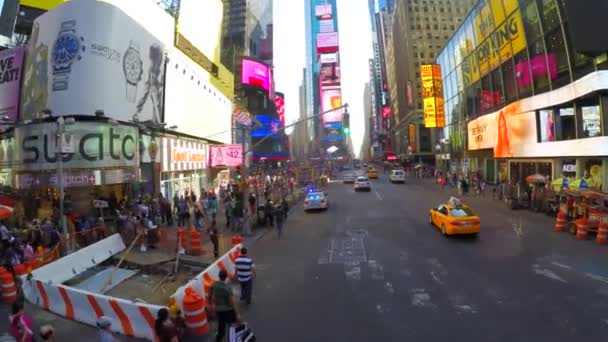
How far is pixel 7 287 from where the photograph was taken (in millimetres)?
10484

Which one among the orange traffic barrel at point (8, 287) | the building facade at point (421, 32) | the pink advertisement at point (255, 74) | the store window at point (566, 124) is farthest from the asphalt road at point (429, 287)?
the building facade at point (421, 32)

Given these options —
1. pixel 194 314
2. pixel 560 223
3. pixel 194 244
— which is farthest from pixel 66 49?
pixel 560 223

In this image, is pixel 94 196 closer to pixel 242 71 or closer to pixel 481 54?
pixel 481 54

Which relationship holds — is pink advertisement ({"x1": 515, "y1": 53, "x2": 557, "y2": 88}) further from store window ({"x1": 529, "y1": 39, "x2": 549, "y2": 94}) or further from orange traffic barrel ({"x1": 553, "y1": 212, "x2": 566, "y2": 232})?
orange traffic barrel ({"x1": 553, "y1": 212, "x2": 566, "y2": 232})

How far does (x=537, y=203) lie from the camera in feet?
80.6

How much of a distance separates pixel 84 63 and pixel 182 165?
11.5 meters

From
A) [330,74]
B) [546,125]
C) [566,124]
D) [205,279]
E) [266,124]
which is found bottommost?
[205,279]

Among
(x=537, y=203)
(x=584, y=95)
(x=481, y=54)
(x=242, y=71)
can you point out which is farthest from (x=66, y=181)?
(x=242, y=71)

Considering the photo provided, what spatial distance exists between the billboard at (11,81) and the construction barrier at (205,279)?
20.5 meters

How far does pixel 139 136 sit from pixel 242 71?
68043 millimetres

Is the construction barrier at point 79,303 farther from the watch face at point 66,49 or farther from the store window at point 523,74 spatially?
the store window at point 523,74

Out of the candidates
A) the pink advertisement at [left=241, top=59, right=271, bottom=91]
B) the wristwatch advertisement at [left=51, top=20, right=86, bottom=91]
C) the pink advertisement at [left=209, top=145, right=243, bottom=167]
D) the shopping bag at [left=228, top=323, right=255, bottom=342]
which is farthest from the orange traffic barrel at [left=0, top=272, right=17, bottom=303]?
the pink advertisement at [left=241, top=59, right=271, bottom=91]

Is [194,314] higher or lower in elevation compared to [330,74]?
lower

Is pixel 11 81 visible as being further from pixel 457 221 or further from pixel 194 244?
pixel 457 221
